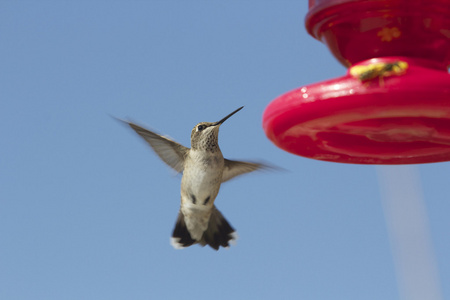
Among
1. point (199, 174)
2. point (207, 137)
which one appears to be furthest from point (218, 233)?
point (207, 137)

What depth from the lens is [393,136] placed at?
4316mm

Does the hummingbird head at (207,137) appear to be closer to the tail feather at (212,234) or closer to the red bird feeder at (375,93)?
the tail feather at (212,234)

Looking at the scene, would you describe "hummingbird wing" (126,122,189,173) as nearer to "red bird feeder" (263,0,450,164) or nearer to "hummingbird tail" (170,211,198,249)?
"hummingbird tail" (170,211,198,249)

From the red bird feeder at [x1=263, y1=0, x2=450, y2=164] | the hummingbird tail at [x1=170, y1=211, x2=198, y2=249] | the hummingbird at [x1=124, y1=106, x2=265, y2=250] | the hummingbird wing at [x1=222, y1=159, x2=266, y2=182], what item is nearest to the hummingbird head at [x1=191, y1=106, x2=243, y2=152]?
the hummingbird at [x1=124, y1=106, x2=265, y2=250]

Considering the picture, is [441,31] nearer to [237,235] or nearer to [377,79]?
[377,79]

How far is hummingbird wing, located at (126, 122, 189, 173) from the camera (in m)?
7.13

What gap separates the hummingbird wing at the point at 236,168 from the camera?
7.20m

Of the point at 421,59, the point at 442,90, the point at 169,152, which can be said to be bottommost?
the point at 442,90

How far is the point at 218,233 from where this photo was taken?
7801mm

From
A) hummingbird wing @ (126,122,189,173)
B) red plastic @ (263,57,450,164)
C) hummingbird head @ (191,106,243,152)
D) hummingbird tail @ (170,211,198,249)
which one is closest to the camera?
red plastic @ (263,57,450,164)

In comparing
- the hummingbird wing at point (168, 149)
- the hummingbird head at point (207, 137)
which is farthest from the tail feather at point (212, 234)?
the hummingbird head at point (207, 137)

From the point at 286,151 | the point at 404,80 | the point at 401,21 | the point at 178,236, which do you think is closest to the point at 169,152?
the point at 178,236

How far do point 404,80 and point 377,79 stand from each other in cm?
13

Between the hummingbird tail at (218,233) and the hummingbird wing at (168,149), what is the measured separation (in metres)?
0.74
